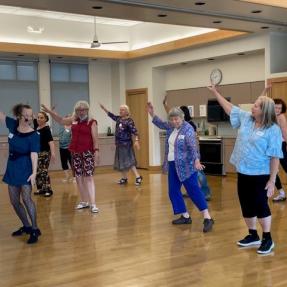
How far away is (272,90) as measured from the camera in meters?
8.83

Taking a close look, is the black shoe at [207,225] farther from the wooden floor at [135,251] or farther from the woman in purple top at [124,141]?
the woman in purple top at [124,141]

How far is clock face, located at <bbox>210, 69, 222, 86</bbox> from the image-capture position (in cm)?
1032

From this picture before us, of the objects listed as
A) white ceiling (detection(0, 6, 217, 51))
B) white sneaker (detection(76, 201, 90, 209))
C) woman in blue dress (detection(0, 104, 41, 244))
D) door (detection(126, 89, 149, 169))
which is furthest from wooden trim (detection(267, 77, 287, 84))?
woman in blue dress (detection(0, 104, 41, 244))

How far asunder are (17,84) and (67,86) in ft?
4.25

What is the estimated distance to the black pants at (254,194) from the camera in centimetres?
400

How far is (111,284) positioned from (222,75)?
295 inches

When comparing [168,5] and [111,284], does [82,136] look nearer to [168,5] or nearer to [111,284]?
[168,5]

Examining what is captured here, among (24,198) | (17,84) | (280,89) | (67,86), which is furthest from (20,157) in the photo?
(67,86)

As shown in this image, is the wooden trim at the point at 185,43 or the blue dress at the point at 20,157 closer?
the blue dress at the point at 20,157

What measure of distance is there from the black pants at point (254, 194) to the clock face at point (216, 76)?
21.3 feet

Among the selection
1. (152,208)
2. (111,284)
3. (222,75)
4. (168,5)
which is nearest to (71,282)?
(111,284)

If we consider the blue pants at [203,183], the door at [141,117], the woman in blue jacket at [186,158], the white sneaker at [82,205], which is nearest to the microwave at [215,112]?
the door at [141,117]

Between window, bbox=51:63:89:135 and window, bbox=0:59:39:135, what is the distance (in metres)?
0.48

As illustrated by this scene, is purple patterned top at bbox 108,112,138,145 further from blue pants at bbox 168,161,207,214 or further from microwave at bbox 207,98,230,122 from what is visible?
blue pants at bbox 168,161,207,214
